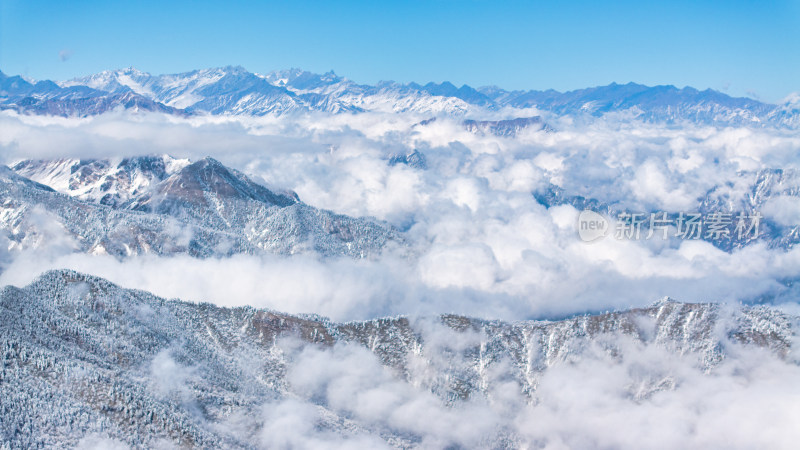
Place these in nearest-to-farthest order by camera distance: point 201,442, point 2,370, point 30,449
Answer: point 30,449, point 2,370, point 201,442

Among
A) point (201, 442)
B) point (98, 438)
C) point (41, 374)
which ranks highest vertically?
point (41, 374)

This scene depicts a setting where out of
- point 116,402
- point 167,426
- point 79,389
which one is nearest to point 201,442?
point 167,426

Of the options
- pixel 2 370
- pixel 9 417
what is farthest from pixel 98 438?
pixel 2 370

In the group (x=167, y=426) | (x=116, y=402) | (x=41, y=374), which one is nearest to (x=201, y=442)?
(x=167, y=426)

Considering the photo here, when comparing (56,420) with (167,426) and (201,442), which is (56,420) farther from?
(201,442)

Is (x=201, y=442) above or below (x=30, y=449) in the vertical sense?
below

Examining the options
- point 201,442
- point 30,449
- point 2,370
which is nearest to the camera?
point 30,449

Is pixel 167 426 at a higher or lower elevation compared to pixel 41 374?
lower

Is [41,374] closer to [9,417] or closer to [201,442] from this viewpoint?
[9,417]

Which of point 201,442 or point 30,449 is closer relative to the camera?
point 30,449
